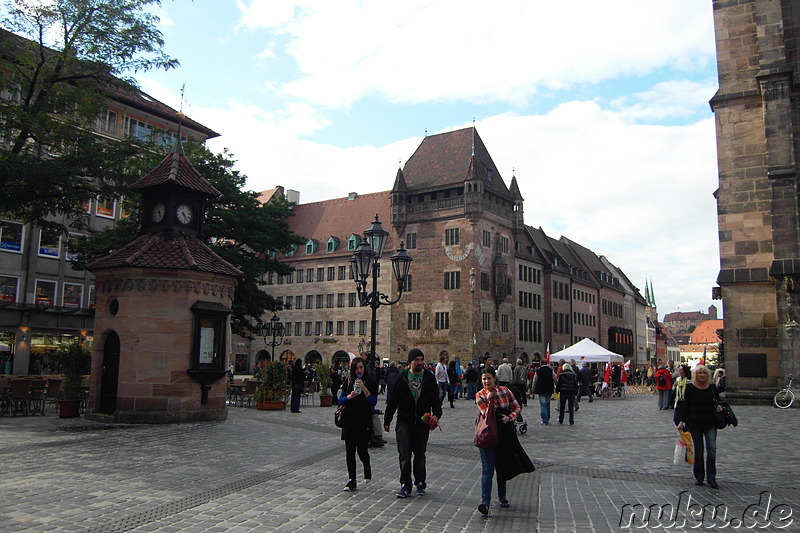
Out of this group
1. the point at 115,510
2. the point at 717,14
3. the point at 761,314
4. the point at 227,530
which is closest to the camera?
the point at 227,530

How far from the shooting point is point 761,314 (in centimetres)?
2445

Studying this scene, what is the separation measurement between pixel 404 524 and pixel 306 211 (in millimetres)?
68499

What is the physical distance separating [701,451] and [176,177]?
1456cm

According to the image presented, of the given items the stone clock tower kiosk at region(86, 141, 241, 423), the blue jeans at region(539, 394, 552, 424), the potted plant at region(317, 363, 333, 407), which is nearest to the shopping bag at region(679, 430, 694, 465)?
the blue jeans at region(539, 394, 552, 424)

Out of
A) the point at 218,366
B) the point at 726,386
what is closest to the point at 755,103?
the point at 726,386

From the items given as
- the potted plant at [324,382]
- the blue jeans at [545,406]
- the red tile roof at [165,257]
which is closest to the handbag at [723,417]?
the blue jeans at [545,406]

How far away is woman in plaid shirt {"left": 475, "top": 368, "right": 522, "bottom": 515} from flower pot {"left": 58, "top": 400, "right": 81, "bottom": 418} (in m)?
14.1

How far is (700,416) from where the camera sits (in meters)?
9.30

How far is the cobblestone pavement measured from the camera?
6.94 metres

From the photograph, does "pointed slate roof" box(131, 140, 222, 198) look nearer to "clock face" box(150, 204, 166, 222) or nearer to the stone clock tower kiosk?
the stone clock tower kiosk

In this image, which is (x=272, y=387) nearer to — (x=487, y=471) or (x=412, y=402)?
(x=412, y=402)

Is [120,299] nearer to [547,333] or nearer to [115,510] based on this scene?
[115,510]

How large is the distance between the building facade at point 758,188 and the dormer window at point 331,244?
44.9 m

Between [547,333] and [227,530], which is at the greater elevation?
[547,333]
